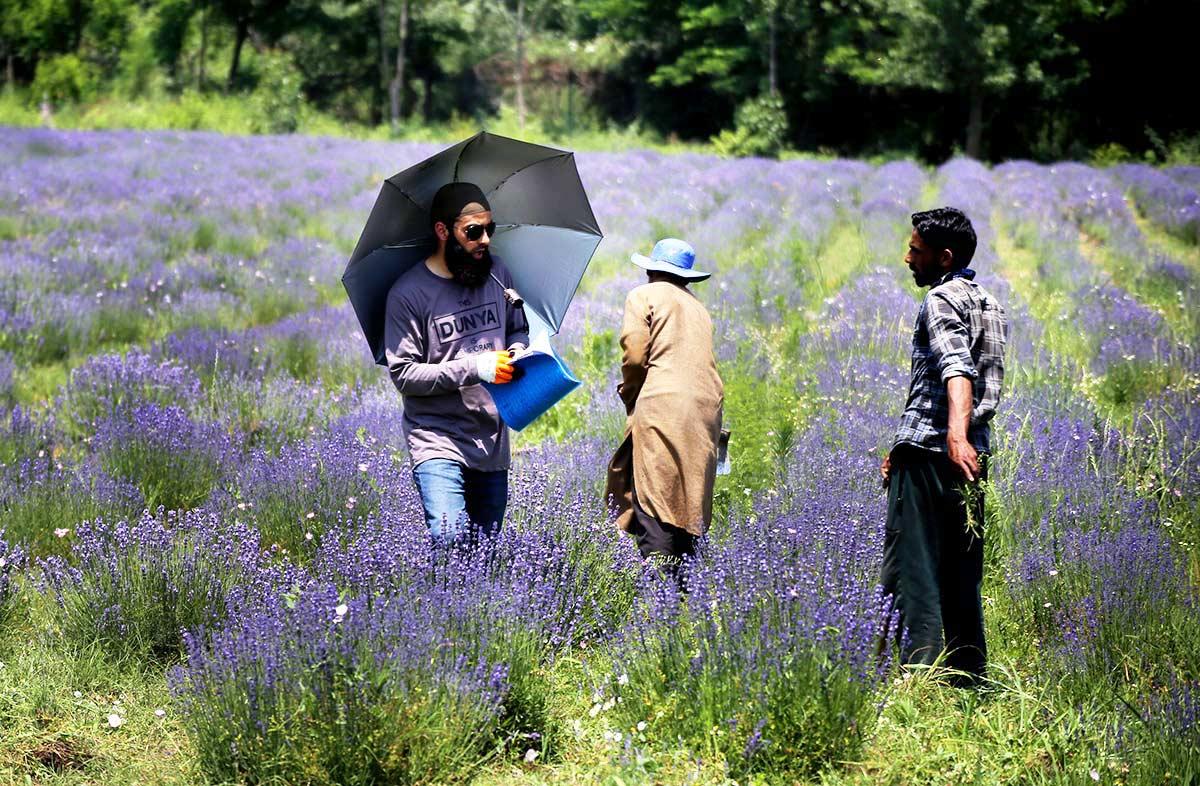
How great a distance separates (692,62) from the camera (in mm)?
45219

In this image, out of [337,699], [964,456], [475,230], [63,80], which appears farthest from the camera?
[63,80]

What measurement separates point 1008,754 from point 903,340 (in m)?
5.14

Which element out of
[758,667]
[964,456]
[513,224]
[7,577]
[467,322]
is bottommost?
[7,577]

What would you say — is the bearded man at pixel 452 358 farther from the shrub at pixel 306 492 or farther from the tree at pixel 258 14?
the tree at pixel 258 14

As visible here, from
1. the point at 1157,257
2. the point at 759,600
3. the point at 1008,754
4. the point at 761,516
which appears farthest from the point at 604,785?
the point at 1157,257

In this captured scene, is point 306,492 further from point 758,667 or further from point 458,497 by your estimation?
point 758,667

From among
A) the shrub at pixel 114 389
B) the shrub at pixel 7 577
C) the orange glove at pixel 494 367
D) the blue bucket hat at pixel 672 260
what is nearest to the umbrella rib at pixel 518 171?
the blue bucket hat at pixel 672 260

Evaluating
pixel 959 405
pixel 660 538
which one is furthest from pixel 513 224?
pixel 959 405

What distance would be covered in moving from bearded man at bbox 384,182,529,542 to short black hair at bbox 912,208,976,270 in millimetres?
1429

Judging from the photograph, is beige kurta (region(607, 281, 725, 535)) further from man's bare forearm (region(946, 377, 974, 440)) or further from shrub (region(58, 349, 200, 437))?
shrub (region(58, 349, 200, 437))

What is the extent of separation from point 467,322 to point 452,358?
149 millimetres

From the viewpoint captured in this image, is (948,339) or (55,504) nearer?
(948,339)

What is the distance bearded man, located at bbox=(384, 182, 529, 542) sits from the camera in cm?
385

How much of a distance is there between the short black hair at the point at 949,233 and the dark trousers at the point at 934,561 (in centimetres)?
68
